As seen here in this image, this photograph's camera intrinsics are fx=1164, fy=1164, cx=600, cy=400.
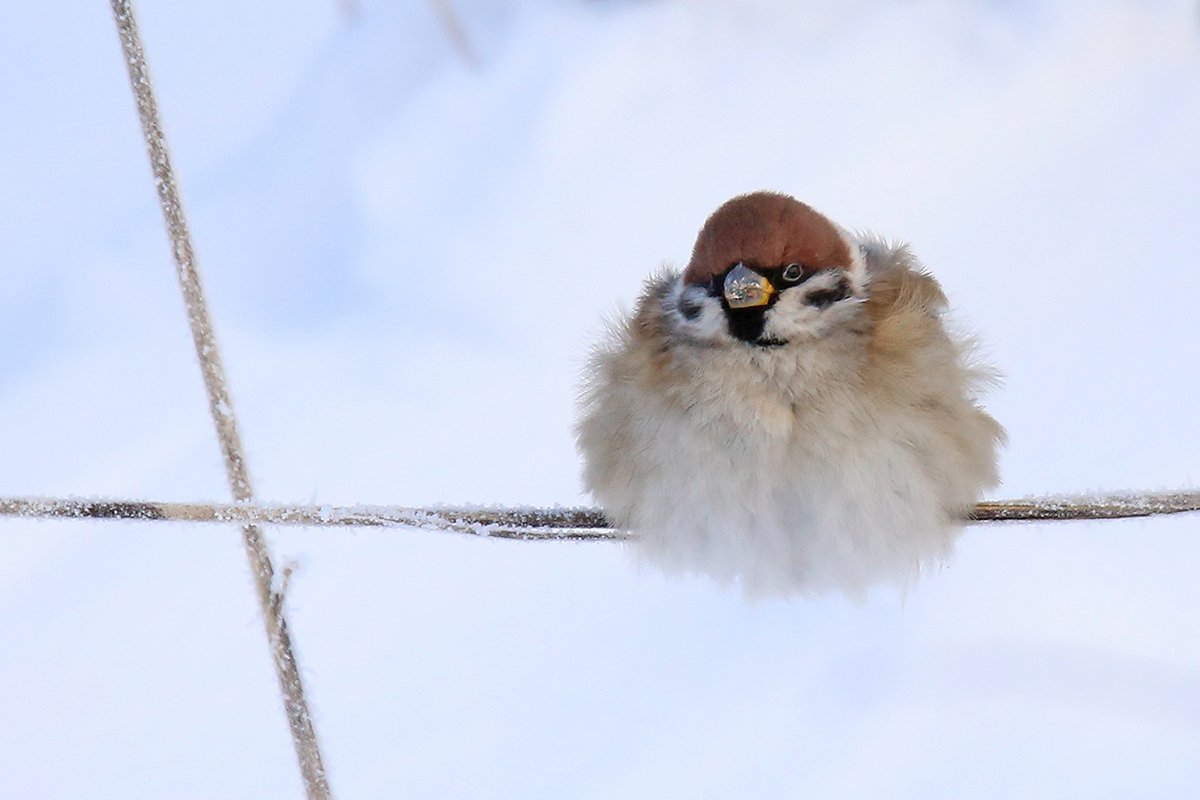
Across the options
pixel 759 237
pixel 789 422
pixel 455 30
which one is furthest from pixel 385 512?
pixel 455 30

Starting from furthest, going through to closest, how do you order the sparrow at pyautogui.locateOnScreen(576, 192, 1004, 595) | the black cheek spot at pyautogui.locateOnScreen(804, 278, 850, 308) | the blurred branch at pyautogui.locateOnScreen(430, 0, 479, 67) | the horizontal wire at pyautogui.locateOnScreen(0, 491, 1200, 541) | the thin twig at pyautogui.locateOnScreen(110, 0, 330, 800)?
1. the blurred branch at pyautogui.locateOnScreen(430, 0, 479, 67)
2. the black cheek spot at pyautogui.locateOnScreen(804, 278, 850, 308)
3. the sparrow at pyautogui.locateOnScreen(576, 192, 1004, 595)
4. the thin twig at pyautogui.locateOnScreen(110, 0, 330, 800)
5. the horizontal wire at pyautogui.locateOnScreen(0, 491, 1200, 541)

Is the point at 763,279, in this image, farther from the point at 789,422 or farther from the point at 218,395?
the point at 218,395

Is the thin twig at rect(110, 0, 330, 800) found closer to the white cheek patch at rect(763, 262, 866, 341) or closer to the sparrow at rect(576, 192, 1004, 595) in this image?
the sparrow at rect(576, 192, 1004, 595)

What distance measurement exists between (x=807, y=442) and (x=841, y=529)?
0.50 ft

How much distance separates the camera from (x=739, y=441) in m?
1.83

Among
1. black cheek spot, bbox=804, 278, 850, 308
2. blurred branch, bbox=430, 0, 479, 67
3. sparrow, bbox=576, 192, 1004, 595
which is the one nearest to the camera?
sparrow, bbox=576, 192, 1004, 595

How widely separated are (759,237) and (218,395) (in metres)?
0.87

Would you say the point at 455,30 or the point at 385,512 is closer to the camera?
the point at 385,512

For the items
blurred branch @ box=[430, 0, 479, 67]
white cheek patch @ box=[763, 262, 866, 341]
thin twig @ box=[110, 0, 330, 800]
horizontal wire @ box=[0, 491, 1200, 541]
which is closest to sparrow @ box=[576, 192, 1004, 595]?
white cheek patch @ box=[763, 262, 866, 341]

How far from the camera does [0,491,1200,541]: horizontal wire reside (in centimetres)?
137

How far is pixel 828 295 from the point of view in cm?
195

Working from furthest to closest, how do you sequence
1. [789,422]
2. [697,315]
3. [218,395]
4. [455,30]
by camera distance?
[455,30], [697,315], [789,422], [218,395]

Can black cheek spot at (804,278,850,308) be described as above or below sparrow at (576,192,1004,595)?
above

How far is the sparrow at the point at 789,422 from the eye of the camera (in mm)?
1826
